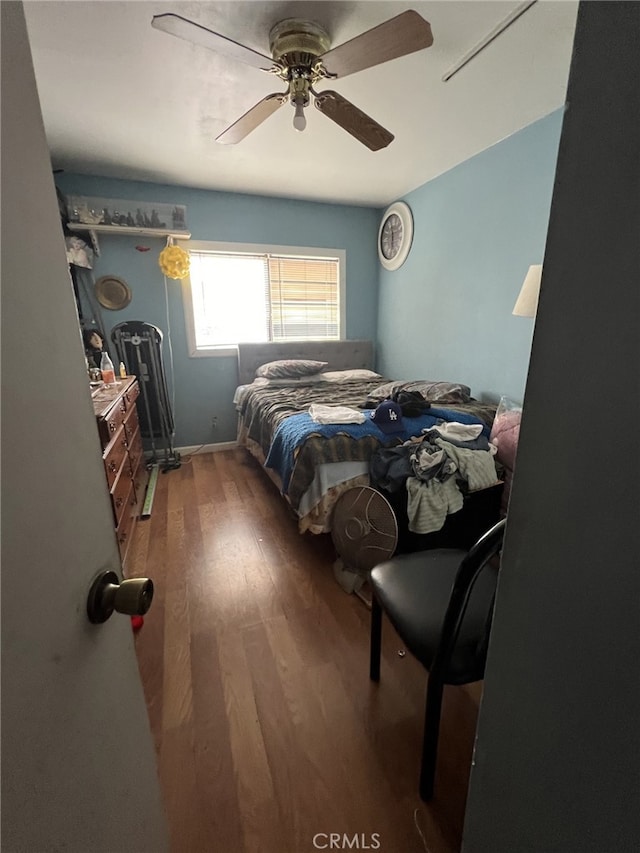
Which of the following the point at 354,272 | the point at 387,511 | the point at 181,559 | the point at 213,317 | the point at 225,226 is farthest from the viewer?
the point at 354,272

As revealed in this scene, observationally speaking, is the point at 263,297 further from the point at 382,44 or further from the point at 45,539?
the point at 45,539

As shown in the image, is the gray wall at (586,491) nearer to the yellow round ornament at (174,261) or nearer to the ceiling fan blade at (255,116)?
the ceiling fan blade at (255,116)

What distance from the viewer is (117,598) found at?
0.51 metres

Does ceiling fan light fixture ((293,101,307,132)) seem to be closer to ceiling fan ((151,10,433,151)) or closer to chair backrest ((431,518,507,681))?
ceiling fan ((151,10,433,151))

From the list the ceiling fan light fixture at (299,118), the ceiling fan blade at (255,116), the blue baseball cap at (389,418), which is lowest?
the blue baseball cap at (389,418)

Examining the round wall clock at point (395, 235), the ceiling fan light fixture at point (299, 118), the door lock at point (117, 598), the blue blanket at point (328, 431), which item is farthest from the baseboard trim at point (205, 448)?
the door lock at point (117, 598)

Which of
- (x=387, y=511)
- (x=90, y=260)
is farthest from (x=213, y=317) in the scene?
(x=387, y=511)

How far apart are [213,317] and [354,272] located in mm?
1697

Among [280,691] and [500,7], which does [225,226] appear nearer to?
[500,7]

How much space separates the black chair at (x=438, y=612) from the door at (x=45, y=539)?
75 cm

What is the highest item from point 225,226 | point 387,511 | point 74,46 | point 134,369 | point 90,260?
point 74,46

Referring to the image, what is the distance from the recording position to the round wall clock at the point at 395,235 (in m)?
3.62

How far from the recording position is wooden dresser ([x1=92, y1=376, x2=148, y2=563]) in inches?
73.9

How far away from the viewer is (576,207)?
41 cm
